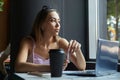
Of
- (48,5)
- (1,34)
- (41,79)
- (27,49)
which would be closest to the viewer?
(41,79)

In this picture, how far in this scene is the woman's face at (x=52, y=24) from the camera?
2.32 meters

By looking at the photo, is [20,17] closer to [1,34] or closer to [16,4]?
[16,4]

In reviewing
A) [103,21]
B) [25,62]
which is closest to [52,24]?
[25,62]

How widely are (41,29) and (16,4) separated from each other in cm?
52

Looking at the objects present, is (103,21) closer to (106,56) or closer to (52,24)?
(52,24)

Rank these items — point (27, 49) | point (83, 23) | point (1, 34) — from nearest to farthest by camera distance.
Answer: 1. point (27, 49)
2. point (83, 23)
3. point (1, 34)

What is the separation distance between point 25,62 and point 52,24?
339 mm

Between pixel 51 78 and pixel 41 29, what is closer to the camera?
pixel 51 78

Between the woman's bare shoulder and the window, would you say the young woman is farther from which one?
the window

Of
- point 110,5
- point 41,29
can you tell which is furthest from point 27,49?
point 110,5

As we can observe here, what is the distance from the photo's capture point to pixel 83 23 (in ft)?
10.1

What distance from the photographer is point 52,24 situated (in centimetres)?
234

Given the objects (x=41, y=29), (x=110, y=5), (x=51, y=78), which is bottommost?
(x=51, y=78)

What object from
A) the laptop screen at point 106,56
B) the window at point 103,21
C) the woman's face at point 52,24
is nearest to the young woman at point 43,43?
the woman's face at point 52,24
